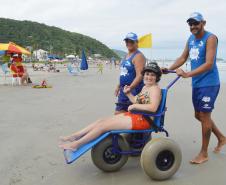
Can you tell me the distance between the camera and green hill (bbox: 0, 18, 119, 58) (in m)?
106

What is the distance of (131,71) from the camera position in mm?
4293

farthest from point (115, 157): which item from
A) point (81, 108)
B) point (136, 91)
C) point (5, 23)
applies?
point (5, 23)

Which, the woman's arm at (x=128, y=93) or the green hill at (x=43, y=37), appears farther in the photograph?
the green hill at (x=43, y=37)

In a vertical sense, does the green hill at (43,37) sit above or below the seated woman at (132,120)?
above

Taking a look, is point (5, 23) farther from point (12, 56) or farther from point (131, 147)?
point (131, 147)

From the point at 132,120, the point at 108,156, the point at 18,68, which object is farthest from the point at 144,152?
the point at 18,68

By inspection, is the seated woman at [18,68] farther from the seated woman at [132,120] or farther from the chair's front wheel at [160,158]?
the chair's front wheel at [160,158]

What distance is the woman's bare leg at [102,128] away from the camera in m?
3.53

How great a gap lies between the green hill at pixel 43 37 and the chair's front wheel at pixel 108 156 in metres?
95.7

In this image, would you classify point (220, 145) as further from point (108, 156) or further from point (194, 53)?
point (108, 156)

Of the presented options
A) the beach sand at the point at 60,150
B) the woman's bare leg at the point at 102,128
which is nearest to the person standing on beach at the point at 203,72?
the beach sand at the point at 60,150

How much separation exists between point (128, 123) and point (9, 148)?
197 cm

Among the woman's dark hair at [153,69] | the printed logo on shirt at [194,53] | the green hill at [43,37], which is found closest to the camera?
the woman's dark hair at [153,69]

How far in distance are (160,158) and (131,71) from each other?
123 centimetres
